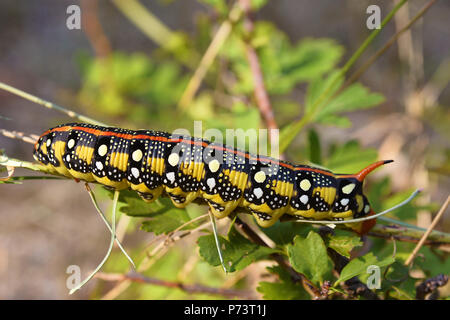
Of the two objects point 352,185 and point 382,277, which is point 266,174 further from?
point 382,277

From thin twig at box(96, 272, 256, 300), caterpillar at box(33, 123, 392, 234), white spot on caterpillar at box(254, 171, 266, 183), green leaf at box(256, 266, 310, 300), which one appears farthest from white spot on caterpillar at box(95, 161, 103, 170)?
green leaf at box(256, 266, 310, 300)

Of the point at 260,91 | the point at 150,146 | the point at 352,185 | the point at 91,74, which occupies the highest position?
the point at 91,74

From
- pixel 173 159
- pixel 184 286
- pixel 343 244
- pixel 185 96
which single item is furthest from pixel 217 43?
pixel 343 244

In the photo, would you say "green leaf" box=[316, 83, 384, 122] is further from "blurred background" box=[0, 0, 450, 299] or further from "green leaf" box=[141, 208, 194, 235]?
"green leaf" box=[141, 208, 194, 235]

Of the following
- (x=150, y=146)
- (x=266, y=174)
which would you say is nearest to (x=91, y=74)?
(x=150, y=146)

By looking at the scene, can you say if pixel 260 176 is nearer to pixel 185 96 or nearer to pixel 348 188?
pixel 348 188

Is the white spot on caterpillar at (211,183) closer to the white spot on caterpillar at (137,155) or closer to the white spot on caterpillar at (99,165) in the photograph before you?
the white spot on caterpillar at (137,155)
